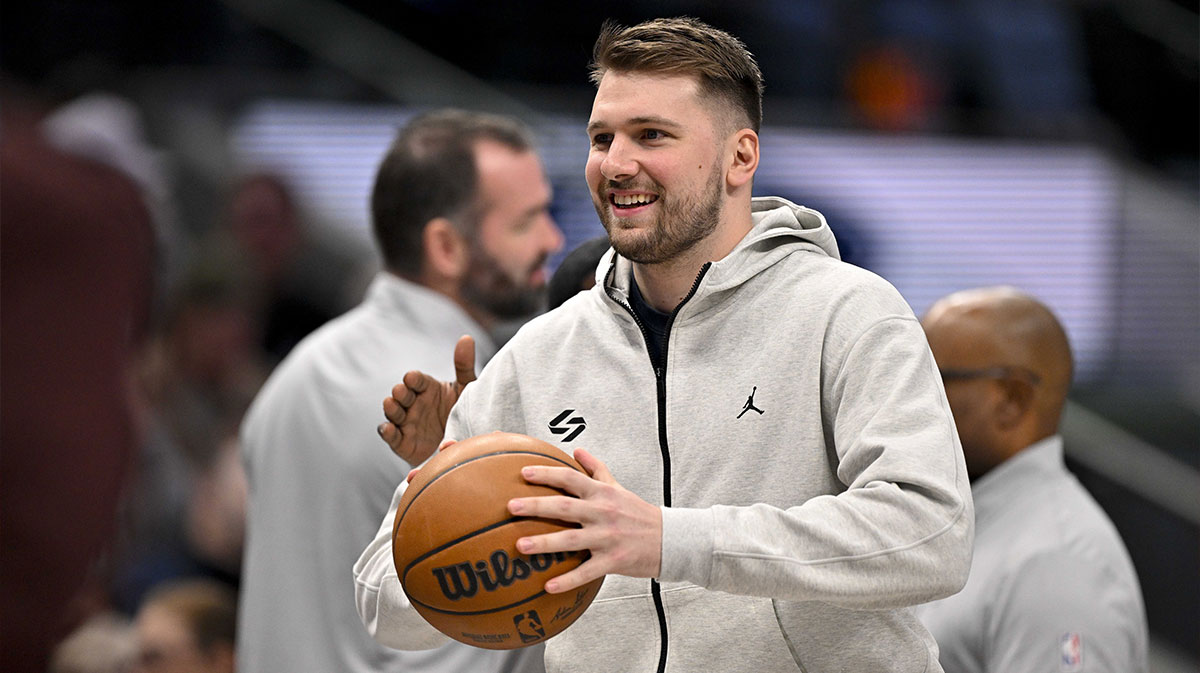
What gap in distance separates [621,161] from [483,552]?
79 centimetres

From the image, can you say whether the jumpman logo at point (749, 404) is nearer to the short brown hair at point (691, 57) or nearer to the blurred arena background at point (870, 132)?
the short brown hair at point (691, 57)

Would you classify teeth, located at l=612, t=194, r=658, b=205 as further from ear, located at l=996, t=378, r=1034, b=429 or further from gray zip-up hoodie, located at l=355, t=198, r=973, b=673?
ear, located at l=996, t=378, r=1034, b=429

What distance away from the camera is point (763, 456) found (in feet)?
7.91

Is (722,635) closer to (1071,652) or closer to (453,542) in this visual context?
(453,542)

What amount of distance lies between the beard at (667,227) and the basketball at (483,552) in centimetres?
46

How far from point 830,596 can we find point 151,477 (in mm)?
4455

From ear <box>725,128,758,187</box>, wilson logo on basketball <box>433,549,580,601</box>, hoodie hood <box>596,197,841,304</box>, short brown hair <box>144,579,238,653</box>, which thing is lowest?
short brown hair <box>144,579,238,653</box>

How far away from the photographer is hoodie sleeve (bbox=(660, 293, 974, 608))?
2.16m

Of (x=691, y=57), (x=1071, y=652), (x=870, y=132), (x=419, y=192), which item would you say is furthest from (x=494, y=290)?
(x=870, y=132)

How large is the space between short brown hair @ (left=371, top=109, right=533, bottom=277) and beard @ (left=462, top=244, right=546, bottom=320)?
0.11m

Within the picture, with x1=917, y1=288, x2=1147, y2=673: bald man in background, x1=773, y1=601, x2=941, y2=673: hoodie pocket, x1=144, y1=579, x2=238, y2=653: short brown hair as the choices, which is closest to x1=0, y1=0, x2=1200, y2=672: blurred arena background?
x1=144, y1=579, x2=238, y2=653: short brown hair

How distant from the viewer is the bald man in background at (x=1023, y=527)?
3.36 metres

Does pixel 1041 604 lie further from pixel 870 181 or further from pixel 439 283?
pixel 870 181

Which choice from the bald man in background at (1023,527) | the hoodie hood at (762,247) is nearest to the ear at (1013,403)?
the bald man in background at (1023,527)
